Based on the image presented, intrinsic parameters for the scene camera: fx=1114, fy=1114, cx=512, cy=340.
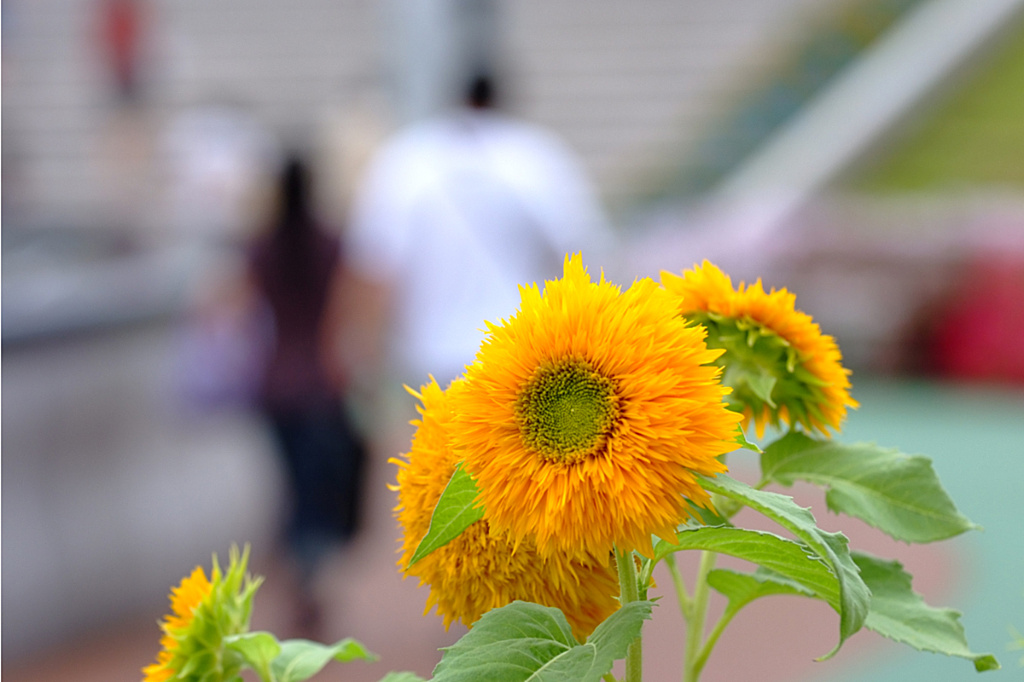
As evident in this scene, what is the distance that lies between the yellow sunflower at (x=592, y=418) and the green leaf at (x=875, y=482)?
143 millimetres

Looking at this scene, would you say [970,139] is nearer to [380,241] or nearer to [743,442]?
[380,241]

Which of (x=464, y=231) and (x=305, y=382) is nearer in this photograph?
(x=464, y=231)

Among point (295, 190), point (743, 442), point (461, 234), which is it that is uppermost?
point (295, 190)

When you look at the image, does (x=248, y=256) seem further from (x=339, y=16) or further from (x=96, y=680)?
(x=339, y=16)

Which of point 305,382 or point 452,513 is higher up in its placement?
point 305,382

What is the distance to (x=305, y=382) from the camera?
3.57 m

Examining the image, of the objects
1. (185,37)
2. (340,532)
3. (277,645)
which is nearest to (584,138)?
(185,37)

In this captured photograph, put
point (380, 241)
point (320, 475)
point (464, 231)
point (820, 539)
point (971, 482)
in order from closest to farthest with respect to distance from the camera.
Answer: point (820, 539), point (464, 231), point (380, 241), point (320, 475), point (971, 482)

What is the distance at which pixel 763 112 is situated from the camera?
10.6 metres

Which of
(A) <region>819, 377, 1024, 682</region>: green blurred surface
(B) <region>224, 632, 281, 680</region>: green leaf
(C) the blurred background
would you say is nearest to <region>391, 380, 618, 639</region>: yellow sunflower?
(B) <region>224, 632, 281, 680</region>: green leaf

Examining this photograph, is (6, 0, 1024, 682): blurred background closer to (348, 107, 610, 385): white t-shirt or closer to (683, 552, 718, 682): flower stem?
(348, 107, 610, 385): white t-shirt

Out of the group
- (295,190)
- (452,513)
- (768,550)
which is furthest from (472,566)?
(295,190)

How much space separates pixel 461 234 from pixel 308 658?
2.78m

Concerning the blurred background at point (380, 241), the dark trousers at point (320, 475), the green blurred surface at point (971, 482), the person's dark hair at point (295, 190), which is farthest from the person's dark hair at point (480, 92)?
the green blurred surface at point (971, 482)
